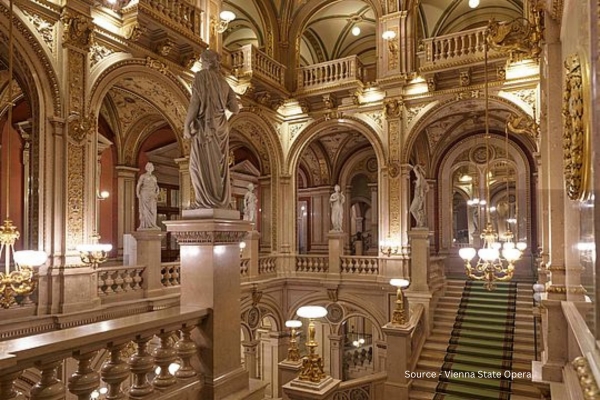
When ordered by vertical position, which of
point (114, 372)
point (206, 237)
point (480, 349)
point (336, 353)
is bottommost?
point (336, 353)

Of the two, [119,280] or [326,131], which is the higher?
[326,131]

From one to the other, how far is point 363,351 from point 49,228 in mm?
13404

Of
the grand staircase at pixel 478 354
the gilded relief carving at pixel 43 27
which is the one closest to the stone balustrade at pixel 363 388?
the grand staircase at pixel 478 354

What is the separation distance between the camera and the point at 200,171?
4.13m

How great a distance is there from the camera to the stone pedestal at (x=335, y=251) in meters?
13.1

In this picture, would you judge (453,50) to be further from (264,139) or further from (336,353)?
(336,353)

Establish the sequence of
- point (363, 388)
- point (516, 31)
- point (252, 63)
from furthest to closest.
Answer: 1. point (252, 63)
2. point (363, 388)
3. point (516, 31)

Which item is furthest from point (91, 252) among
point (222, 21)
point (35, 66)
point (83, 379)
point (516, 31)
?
point (516, 31)

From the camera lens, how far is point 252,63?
12.3 meters

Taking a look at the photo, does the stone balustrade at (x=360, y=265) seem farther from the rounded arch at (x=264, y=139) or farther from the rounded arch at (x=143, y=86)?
the rounded arch at (x=143, y=86)

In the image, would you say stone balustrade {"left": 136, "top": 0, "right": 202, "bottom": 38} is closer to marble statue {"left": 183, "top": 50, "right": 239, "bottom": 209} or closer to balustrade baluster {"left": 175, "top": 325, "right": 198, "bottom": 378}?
marble statue {"left": 183, "top": 50, "right": 239, "bottom": 209}

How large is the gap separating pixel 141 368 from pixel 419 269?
31.1ft

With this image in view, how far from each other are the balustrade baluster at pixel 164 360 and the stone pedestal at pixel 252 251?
881 cm

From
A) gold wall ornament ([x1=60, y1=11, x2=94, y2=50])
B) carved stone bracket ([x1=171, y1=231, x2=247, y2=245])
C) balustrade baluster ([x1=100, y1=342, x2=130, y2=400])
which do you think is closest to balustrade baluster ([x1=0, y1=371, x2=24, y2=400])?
balustrade baluster ([x1=100, y1=342, x2=130, y2=400])
